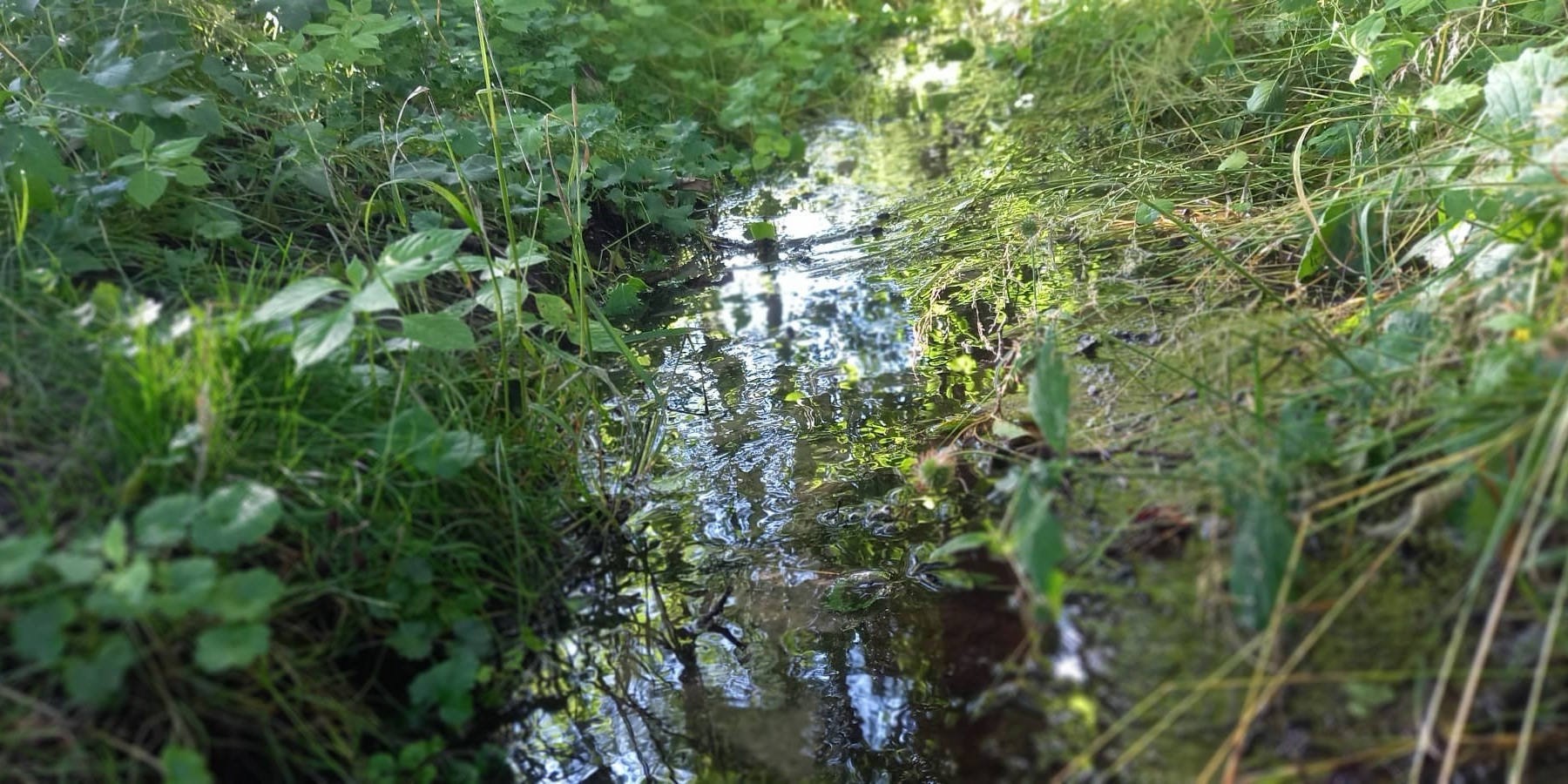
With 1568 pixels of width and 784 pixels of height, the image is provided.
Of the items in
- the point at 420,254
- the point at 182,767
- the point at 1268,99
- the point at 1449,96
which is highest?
the point at 1268,99

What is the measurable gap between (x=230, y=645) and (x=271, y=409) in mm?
440

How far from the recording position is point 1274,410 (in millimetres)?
1491

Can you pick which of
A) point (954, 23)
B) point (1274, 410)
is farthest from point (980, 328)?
point (954, 23)

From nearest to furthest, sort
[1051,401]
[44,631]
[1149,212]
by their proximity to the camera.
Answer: [44,631] < [1051,401] < [1149,212]

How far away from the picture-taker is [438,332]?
64.6 inches

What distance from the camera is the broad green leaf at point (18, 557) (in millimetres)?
1101

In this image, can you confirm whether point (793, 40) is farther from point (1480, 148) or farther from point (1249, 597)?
point (1249, 597)

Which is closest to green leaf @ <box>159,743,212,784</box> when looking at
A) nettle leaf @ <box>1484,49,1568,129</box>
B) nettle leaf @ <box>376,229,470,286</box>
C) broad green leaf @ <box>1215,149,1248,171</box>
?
nettle leaf @ <box>376,229,470,286</box>

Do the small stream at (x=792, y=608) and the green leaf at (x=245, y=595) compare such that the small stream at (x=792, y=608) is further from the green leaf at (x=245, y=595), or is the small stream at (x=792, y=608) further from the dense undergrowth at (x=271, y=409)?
the green leaf at (x=245, y=595)

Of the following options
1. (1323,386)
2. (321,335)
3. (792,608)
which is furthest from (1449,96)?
(321,335)

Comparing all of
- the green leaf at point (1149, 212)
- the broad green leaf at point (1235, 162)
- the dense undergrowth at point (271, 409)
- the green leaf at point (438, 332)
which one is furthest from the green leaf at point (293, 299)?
the broad green leaf at point (1235, 162)

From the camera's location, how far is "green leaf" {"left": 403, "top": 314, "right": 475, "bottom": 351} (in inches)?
63.9

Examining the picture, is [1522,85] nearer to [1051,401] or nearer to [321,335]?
[1051,401]

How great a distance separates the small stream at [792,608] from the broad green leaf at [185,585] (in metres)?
0.50
